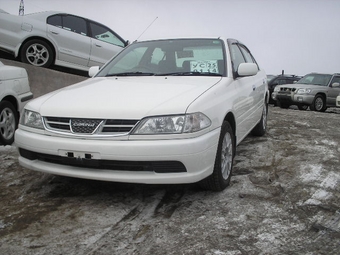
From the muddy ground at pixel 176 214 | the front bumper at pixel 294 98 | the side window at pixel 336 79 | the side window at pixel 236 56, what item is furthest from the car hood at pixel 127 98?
the side window at pixel 336 79

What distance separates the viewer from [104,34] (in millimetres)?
9062

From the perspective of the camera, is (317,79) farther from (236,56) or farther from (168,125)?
(168,125)

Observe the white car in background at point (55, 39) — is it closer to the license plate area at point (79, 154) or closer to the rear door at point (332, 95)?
the license plate area at point (79, 154)

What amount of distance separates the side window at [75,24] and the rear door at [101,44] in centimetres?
21

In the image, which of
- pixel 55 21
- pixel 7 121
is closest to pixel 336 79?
pixel 55 21

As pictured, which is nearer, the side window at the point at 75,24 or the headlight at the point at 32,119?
the headlight at the point at 32,119

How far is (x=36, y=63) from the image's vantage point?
27.1 ft

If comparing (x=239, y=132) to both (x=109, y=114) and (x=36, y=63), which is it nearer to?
(x=109, y=114)

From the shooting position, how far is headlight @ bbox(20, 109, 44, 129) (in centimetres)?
315

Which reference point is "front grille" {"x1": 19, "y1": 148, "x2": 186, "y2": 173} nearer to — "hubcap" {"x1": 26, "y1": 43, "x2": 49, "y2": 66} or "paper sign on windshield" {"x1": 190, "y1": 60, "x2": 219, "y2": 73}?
"paper sign on windshield" {"x1": 190, "y1": 60, "x2": 219, "y2": 73}

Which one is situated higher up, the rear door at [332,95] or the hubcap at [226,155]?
the hubcap at [226,155]

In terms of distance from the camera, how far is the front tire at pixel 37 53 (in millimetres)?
8047

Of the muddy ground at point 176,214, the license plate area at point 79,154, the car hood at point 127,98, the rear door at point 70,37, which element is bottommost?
the muddy ground at point 176,214

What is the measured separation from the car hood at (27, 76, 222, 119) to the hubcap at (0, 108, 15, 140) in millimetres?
1733
